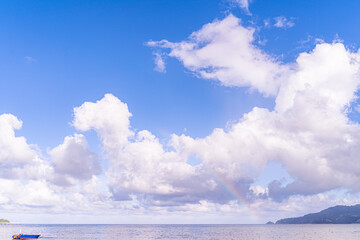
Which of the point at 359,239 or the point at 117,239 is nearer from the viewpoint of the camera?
the point at 359,239

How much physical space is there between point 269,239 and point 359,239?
53293 mm

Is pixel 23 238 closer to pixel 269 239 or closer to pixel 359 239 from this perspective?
pixel 269 239

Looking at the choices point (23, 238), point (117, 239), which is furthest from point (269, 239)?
point (23, 238)

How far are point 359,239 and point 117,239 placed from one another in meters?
151

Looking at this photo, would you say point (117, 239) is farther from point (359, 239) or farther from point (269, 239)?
point (359, 239)

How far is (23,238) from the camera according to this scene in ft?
620

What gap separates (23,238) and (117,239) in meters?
58.3

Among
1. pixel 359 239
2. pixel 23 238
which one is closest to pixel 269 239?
pixel 359 239

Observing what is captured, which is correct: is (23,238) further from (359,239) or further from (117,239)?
(359,239)

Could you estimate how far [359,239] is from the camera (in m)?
184

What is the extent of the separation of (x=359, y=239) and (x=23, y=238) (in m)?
209

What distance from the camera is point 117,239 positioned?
196375 mm

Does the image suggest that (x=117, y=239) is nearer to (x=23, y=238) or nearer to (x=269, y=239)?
(x=23, y=238)

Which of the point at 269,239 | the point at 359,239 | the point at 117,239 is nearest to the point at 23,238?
the point at 117,239
